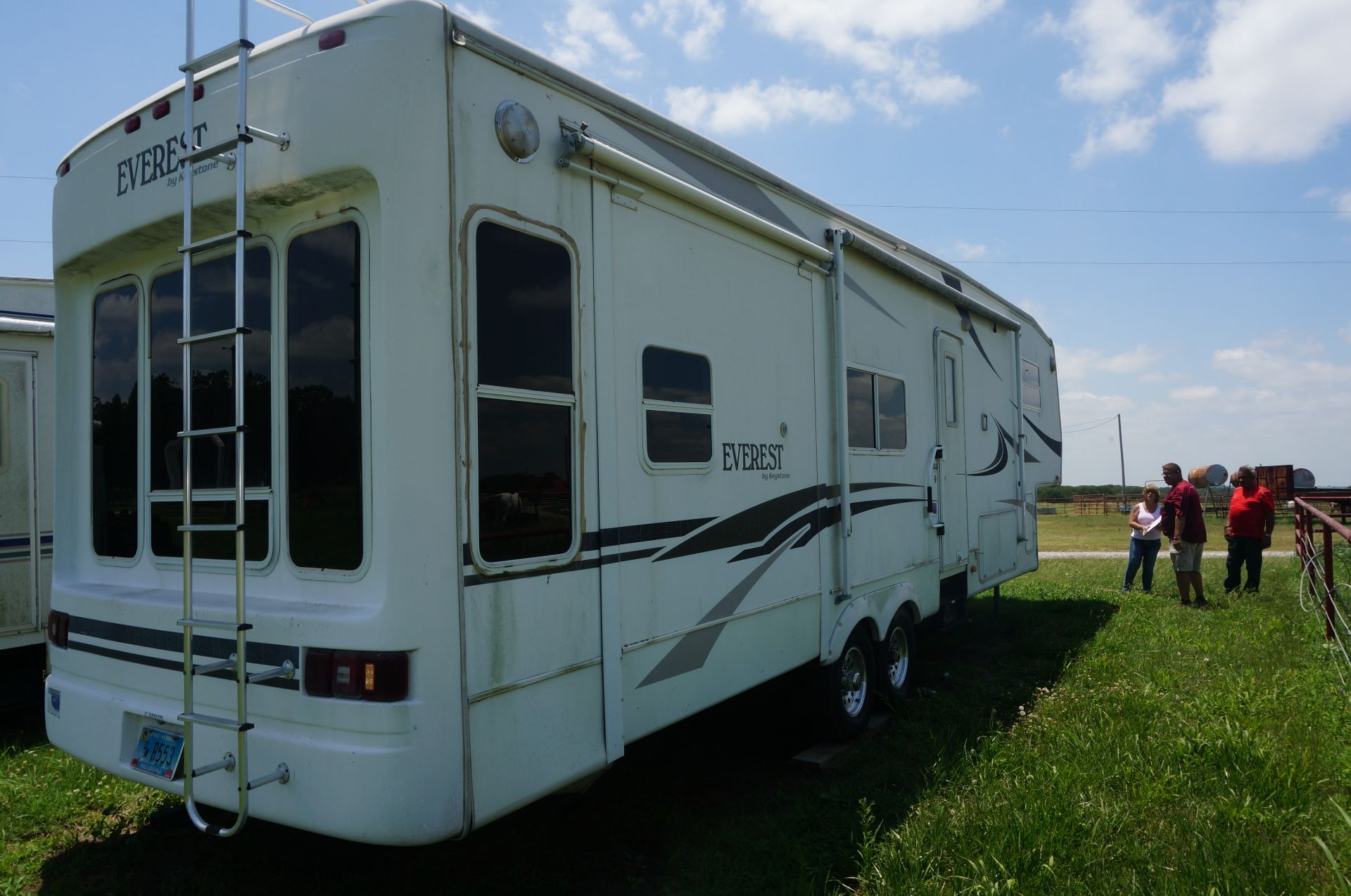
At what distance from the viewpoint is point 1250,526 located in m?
10.1

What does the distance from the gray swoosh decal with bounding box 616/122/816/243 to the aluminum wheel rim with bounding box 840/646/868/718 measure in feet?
8.05

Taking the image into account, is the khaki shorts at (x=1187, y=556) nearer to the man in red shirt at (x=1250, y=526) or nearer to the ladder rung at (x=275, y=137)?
the man in red shirt at (x=1250, y=526)

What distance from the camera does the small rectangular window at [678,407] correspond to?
3.78 meters

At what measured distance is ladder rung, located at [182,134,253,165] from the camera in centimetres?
291

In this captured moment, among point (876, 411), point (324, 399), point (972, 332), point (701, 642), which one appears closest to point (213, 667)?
point (324, 399)

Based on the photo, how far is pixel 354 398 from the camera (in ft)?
9.73

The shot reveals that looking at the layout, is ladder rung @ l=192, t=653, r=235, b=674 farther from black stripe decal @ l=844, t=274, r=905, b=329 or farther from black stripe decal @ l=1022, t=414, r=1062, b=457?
black stripe decal @ l=1022, t=414, r=1062, b=457

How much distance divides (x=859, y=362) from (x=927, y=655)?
3303 mm

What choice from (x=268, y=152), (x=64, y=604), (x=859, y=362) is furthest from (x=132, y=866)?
(x=859, y=362)

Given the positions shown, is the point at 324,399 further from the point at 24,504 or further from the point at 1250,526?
the point at 1250,526

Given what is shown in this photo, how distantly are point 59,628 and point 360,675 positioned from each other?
203 cm

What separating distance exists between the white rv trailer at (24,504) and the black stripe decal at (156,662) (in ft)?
7.35

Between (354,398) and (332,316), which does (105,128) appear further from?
(354,398)

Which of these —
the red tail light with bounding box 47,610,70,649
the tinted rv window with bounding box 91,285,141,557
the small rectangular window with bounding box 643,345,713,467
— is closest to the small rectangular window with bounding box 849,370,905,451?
the small rectangular window with bounding box 643,345,713,467
